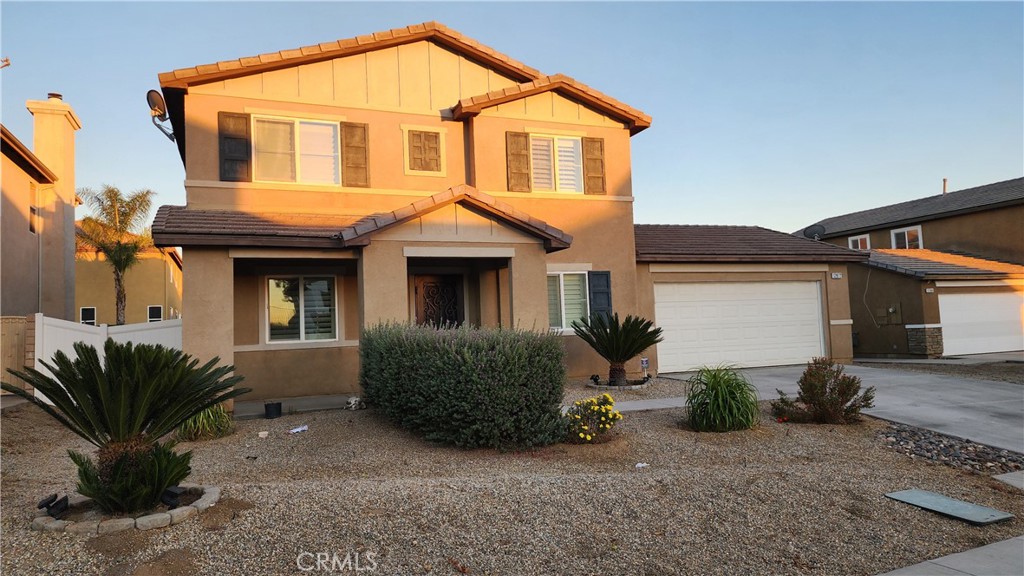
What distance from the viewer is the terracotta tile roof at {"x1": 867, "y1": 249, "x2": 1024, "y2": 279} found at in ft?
62.2

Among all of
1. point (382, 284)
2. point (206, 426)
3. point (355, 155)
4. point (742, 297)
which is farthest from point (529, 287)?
point (742, 297)

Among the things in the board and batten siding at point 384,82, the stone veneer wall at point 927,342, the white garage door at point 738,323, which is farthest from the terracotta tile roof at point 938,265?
the board and batten siding at point 384,82

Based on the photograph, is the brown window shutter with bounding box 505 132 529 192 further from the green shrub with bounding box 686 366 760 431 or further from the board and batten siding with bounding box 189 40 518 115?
the green shrub with bounding box 686 366 760 431

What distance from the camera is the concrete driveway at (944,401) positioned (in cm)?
863

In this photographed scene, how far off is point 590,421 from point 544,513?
298 cm

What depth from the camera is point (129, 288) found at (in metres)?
32.0

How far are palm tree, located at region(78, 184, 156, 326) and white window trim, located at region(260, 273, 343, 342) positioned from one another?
19024 millimetres

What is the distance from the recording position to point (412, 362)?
8016 millimetres

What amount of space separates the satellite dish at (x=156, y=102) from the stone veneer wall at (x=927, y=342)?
20.2 metres

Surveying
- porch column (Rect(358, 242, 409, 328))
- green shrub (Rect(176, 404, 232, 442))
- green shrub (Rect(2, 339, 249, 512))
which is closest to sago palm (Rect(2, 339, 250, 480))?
green shrub (Rect(2, 339, 249, 512))

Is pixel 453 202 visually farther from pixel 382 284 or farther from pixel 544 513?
pixel 544 513

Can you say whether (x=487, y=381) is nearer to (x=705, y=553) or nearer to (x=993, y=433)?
(x=705, y=553)

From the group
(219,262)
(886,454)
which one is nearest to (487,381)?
(886,454)

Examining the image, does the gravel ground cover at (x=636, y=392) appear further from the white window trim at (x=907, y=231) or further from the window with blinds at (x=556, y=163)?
the white window trim at (x=907, y=231)
